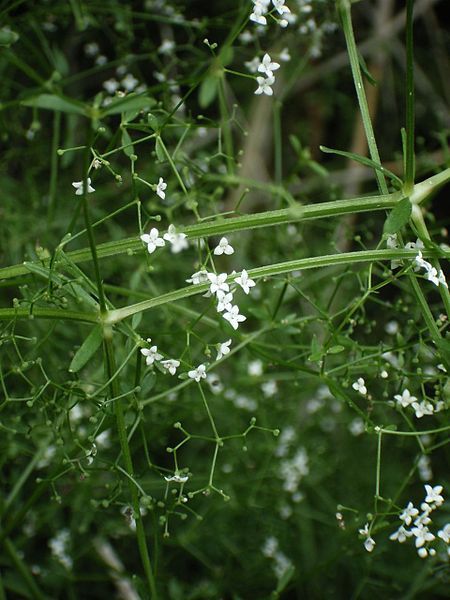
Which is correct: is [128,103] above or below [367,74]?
above

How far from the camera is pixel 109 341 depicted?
158 centimetres

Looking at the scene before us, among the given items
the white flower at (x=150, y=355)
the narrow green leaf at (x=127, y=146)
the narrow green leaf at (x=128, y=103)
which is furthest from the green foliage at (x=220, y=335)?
the narrow green leaf at (x=128, y=103)

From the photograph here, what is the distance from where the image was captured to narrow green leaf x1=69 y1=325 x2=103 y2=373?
1.52 metres

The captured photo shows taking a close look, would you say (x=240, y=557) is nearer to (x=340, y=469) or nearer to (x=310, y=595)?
(x=310, y=595)

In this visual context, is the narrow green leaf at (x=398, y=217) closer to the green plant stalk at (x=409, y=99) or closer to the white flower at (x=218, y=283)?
the green plant stalk at (x=409, y=99)

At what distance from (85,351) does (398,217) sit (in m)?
0.71

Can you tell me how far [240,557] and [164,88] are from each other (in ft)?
5.17

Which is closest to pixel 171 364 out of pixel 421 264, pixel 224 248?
pixel 224 248

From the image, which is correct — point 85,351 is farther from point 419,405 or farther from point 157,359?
point 419,405

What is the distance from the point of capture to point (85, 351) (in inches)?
60.3

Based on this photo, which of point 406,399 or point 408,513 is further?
point 406,399

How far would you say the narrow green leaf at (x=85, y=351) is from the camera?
1.52 m

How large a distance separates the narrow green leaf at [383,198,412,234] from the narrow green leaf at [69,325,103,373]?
64 centimetres

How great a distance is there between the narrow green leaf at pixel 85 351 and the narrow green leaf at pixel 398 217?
0.64 m
